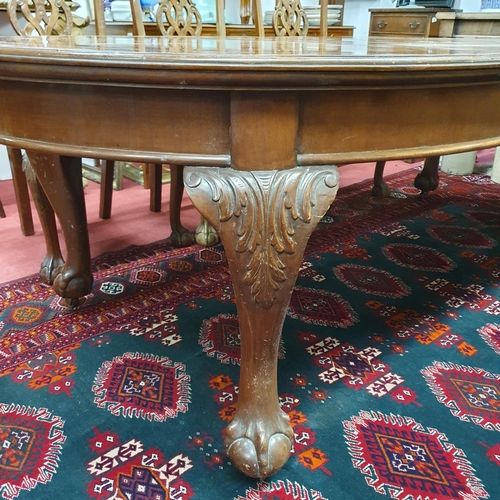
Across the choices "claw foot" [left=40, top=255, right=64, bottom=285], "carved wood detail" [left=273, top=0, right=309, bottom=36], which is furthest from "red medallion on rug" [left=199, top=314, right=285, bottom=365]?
"carved wood detail" [left=273, top=0, right=309, bottom=36]

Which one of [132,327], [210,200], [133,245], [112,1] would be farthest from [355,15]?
[210,200]

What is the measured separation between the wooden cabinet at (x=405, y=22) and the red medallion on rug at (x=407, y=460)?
2860mm

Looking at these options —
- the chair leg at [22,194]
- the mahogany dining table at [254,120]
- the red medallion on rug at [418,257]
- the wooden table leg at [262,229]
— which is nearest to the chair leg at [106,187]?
the chair leg at [22,194]

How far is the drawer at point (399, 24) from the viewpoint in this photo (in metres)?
3.17

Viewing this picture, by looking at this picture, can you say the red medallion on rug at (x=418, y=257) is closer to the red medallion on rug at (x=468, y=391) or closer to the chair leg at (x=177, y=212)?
the red medallion on rug at (x=468, y=391)

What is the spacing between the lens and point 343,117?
2.06 feet

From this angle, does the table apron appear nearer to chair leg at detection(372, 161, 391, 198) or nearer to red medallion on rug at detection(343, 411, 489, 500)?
red medallion on rug at detection(343, 411, 489, 500)

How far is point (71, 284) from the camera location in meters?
1.28

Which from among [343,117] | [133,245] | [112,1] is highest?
[112,1]

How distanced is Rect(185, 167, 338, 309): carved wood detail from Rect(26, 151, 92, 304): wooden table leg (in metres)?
0.57

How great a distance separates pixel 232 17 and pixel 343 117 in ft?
11.0

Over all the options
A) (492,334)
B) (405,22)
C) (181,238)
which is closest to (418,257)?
(492,334)

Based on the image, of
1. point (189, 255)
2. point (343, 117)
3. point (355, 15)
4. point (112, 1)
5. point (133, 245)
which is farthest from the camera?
point (355, 15)

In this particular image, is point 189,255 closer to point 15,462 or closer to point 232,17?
point 15,462
